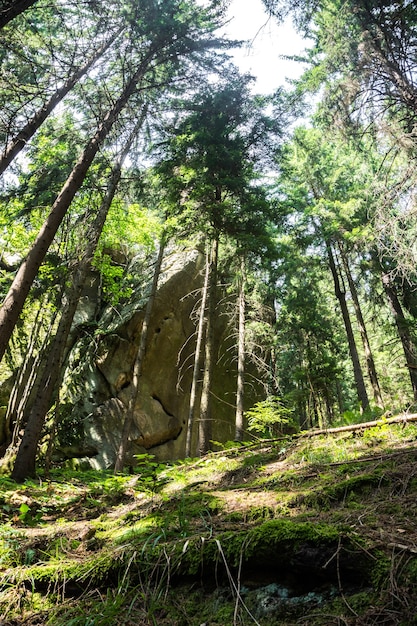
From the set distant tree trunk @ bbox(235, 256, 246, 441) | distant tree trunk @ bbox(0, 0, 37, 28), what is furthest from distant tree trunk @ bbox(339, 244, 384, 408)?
distant tree trunk @ bbox(0, 0, 37, 28)

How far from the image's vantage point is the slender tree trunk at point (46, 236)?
6305 mm

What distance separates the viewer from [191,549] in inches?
97.4

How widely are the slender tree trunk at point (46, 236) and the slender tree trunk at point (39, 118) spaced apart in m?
1.25

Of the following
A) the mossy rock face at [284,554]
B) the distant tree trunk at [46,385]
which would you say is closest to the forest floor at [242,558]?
the mossy rock face at [284,554]

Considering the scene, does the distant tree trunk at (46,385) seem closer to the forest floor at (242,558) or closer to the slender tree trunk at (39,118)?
the slender tree trunk at (39,118)

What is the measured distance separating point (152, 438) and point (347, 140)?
1316cm

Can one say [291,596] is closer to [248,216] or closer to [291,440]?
[291,440]

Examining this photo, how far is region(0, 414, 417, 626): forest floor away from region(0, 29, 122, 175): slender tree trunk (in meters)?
8.10

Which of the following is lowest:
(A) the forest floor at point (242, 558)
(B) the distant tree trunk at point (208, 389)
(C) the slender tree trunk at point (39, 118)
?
(A) the forest floor at point (242, 558)

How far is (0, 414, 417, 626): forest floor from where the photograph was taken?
1950 millimetres

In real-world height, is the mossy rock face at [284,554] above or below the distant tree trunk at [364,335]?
below

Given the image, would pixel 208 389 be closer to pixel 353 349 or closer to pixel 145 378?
pixel 353 349

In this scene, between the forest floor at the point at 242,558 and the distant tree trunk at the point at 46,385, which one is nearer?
the forest floor at the point at 242,558

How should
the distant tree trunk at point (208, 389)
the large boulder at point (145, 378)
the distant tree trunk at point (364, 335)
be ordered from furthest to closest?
the large boulder at point (145, 378) → the distant tree trunk at point (364, 335) → the distant tree trunk at point (208, 389)
